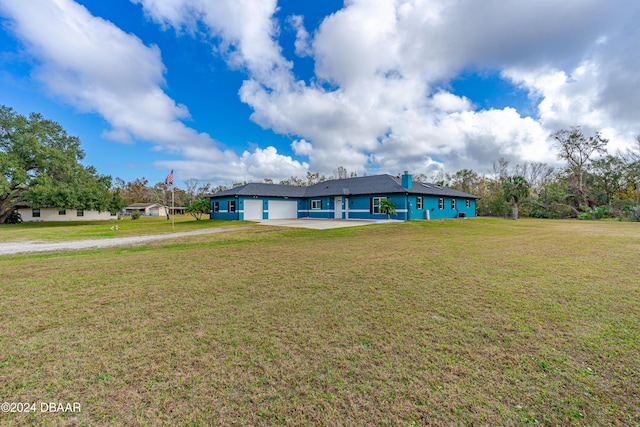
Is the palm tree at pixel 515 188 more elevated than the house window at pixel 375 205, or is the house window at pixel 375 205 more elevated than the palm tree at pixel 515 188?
the palm tree at pixel 515 188

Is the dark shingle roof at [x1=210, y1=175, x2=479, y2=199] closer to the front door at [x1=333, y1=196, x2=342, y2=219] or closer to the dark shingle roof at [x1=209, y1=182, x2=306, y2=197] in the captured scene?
the dark shingle roof at [x1=209, y1=182, x2=306, y2=197]

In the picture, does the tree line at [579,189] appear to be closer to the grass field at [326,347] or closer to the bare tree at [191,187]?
the grass field at [326,347]

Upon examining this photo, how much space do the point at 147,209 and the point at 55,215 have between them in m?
→ 20.2

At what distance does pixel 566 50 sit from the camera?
493 inches

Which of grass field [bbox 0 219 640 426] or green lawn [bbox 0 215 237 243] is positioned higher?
green lawn [bbox 0 215 237 243]

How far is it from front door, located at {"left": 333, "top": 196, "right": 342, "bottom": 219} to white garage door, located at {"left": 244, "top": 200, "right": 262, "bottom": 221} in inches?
298

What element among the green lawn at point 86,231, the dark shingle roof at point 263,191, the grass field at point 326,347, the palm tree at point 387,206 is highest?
the dark shingle roof at point 263,191

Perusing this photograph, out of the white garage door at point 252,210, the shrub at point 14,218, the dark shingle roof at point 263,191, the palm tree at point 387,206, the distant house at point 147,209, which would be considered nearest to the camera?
the palm tree at point 387,206

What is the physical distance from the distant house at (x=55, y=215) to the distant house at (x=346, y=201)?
19.3 m

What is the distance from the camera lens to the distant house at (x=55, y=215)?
99.7 feet

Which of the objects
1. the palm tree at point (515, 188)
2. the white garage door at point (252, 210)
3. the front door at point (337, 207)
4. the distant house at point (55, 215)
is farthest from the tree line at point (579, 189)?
the distant house at point (55, 215)

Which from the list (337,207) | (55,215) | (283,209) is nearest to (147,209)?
(55,215)

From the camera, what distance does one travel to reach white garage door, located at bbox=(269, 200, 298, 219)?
26812 mm

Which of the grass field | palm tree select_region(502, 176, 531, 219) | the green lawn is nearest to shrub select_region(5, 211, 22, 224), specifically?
the green lawn
